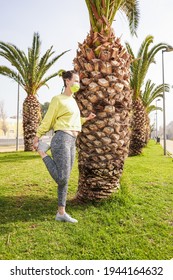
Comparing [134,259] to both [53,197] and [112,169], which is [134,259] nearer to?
[112,169]

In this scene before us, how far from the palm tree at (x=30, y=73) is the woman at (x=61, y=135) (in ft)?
38.7

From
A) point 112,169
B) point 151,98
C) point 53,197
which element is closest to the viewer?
point 112,169

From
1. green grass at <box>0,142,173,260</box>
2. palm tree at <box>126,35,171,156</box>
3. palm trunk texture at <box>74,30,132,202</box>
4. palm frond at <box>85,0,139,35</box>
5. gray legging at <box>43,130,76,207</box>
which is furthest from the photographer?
palm tree at <box>126,35,171,156</box>

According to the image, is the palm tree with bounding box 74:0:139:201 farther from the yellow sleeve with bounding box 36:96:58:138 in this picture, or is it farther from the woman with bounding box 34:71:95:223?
the yellow sleeve with bounding box 36:96:58:138

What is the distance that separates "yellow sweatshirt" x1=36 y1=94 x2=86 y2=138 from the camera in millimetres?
3658

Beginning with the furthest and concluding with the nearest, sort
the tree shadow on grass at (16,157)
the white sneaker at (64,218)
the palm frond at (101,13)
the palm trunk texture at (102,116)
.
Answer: the tree shadow on grass at (16,157), the palm frond at (101,13), the palm trunk texture at (102,116), the white sneaker at (64,218)

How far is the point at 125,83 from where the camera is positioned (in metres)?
4.73

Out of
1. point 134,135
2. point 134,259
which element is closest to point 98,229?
point 134,259

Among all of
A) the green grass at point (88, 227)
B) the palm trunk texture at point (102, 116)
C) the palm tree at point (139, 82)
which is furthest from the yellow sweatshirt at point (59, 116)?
the palm tree at point (139, 82)

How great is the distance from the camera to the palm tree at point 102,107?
4531 millimetres

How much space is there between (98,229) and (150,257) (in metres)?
0.88

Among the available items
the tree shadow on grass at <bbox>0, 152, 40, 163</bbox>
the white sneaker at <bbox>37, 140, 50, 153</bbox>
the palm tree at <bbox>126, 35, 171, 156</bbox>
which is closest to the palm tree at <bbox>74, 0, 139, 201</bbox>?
the white sneaker at <bbox>37, 140, 50, 153</bbox>

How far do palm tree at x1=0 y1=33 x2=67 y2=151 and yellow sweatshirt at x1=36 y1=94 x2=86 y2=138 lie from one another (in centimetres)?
1180

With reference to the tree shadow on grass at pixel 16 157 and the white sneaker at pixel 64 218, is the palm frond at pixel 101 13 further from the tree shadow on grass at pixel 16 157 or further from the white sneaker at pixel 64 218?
the tree shadow on grass at pixel 16 157
